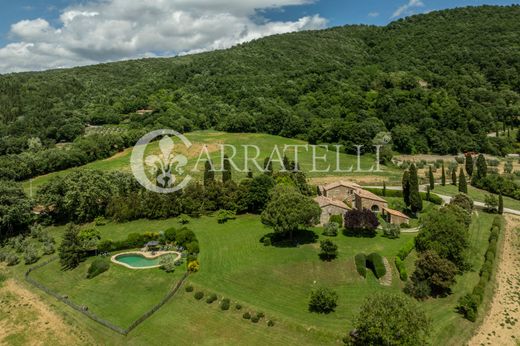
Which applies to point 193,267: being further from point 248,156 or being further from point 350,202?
point 248,156

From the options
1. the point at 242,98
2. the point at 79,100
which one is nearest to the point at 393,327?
the point at 242,98

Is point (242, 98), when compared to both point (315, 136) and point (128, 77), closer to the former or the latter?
point (315, 136)

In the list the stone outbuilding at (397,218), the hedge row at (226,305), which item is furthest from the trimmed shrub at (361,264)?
the stone outbuilding at (397,218)

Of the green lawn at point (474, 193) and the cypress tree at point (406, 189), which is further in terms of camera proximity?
the green lawn at point (474, 193)

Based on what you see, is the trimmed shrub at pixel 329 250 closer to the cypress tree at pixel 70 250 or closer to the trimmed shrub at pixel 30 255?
the cypress tree at pixel 70 250

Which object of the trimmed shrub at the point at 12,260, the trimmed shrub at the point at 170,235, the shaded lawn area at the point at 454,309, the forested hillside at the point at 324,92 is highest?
the forested hillside at the point at 324,92

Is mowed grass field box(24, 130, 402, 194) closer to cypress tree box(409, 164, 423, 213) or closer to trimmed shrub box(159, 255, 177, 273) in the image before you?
cypress tree box(409, 164, 423, 213)

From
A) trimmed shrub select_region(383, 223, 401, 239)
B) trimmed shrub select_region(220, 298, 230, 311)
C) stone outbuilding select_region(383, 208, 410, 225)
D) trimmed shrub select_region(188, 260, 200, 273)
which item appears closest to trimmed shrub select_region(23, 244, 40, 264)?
trimmed shrub select_region(188, 260, 200, 273)
